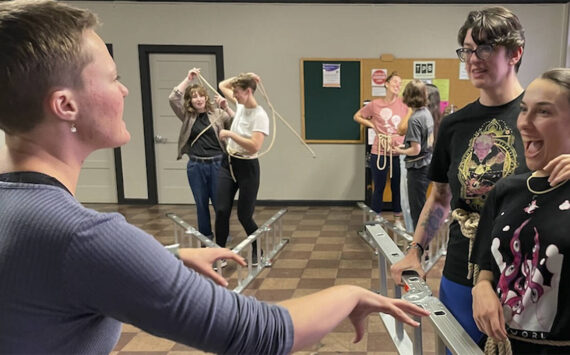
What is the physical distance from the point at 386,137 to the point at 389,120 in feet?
0.77

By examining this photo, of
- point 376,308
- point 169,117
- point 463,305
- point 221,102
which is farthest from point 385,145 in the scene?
point 376,308

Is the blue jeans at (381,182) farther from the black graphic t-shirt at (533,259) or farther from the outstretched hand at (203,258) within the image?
the outstretched hand at (203,258)

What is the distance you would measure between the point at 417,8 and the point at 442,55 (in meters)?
0.65

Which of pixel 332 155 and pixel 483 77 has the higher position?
pixel 483 77

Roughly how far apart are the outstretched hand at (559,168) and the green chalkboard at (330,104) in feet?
15.9

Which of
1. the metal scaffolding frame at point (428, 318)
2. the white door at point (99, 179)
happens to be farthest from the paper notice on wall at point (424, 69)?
the metal scaffolding frame at point (428, 318)

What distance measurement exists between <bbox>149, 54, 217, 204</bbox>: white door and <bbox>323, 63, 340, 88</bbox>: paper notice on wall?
1.41 meters

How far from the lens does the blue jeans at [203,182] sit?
3.76 metres

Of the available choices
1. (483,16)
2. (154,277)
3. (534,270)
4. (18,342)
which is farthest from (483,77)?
(18,342)

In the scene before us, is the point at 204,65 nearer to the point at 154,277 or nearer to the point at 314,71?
the point at 314,71

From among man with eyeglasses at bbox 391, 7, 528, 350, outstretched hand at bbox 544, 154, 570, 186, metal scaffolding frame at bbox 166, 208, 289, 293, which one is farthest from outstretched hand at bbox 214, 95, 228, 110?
outstretched hand at bbox 544, 154, 570, 186

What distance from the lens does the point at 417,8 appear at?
5484 millimetres

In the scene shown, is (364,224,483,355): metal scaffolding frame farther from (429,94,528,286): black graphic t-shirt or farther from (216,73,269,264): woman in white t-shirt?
(216,73,269,264): woman in white t-shirt

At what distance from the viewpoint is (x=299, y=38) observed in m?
5.64
